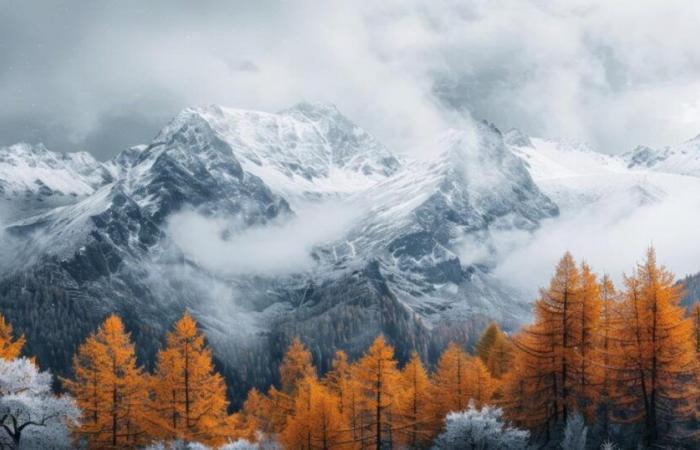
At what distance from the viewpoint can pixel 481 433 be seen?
52.8 metres

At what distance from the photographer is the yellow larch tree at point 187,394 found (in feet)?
167

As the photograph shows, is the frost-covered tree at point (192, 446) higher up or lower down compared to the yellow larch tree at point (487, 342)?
lower down

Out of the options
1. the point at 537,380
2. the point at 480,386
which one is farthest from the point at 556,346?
the point at 480,386

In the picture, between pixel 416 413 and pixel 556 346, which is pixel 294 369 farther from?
pixel 556 346

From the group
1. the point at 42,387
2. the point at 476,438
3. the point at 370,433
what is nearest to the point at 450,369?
the point at 370,433

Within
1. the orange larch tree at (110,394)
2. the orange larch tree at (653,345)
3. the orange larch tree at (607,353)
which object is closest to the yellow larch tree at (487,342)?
the orange larch tree at (607,353)

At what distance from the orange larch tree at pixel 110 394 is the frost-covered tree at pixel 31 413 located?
1.23m

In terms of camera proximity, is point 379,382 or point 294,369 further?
point 294,369

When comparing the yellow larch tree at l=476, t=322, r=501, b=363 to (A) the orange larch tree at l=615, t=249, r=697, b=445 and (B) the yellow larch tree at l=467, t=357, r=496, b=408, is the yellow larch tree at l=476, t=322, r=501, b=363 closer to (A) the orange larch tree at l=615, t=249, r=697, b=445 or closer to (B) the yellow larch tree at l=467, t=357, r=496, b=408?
(B) the yellow larch tree at l=467, t=357, r=496, b=408

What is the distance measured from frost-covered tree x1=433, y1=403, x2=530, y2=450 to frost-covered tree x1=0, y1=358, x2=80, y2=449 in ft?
90.6

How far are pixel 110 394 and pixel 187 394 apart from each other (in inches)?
246

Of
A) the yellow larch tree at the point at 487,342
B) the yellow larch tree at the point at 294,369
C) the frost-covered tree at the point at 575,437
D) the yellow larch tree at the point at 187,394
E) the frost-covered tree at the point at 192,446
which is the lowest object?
the frost-covered tree at the point at 192,446

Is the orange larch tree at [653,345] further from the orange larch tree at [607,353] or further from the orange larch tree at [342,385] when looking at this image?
the orange larch tree at [342,385]

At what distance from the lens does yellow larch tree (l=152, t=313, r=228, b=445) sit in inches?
2009
